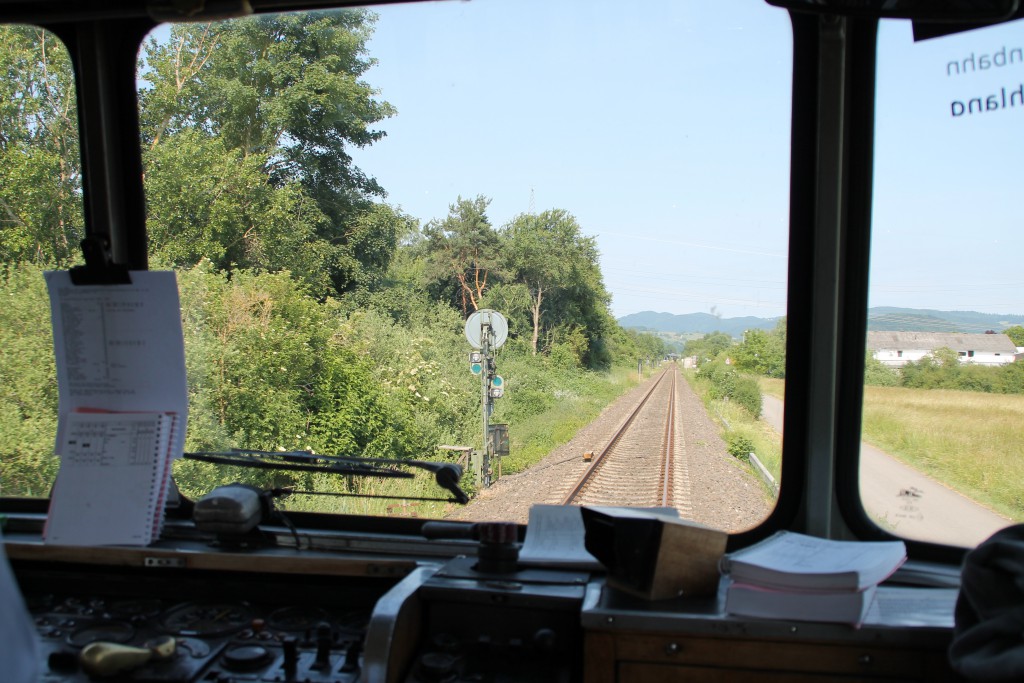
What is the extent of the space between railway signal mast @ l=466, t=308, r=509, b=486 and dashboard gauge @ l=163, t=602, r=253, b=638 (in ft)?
2.25

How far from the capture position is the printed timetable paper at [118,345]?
2.11 meters

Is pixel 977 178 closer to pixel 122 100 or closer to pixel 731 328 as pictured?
pixel 731 328

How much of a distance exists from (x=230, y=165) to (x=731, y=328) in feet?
4.98

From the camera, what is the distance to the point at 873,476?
6.34 feet

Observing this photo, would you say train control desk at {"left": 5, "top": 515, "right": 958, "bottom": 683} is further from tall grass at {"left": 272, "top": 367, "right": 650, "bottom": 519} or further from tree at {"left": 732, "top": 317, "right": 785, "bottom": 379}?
tree at {"left": 732, "top": 317, "right": 785, "bottom": 379}

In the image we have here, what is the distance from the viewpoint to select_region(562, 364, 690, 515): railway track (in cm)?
215

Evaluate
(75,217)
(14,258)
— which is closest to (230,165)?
(75,217)

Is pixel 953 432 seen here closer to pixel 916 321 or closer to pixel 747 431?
pixel 916 321

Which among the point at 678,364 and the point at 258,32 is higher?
the point at 258,32

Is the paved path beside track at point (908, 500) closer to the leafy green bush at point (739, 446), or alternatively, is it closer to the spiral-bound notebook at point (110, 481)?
the leafy green bush at point (739, 446)

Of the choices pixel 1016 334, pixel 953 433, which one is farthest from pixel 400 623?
pixel 1016 334

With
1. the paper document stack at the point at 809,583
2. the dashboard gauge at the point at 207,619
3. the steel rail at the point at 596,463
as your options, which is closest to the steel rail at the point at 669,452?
the steel rail at the point at 596,463

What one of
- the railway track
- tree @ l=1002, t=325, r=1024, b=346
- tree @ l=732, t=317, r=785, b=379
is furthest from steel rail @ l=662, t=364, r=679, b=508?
tree @ l=1002, t=325, r=1024, b=346

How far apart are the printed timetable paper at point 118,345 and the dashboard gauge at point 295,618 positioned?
0.58m
